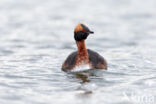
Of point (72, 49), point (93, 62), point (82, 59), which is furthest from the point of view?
point (72, 49)

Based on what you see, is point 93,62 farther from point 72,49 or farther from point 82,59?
point 72,49

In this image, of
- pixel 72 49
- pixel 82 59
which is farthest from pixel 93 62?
pixel 72 49

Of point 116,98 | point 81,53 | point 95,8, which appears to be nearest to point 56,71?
point 81,53

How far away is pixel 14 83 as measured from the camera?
15.2 metres

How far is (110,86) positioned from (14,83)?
3.02 meters

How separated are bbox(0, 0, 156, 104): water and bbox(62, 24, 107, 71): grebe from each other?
0.31 metres

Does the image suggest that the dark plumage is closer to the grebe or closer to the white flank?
the grebe

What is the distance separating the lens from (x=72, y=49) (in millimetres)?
21672

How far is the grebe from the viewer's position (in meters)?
16.7

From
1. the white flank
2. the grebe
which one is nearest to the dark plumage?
the grebe

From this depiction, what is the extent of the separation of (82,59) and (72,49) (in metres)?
4.95

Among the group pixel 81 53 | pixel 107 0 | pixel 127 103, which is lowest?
pixel 127 103

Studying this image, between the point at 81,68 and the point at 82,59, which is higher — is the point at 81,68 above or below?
below

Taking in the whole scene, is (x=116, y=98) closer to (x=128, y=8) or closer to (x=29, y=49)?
(x=29, y=49)
